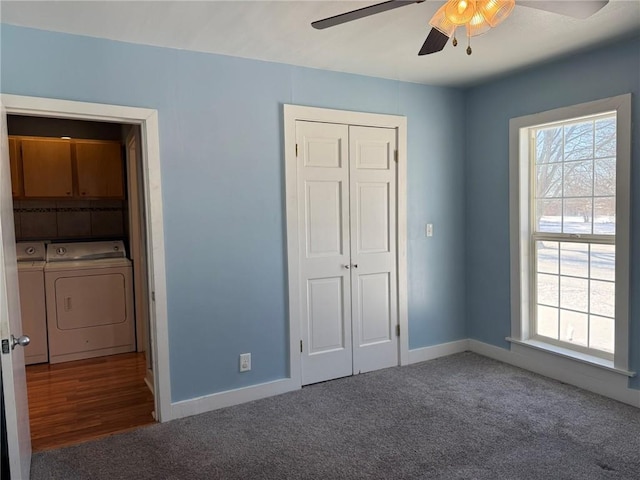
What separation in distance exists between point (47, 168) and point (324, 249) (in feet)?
9.72

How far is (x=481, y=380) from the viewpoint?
3447mm

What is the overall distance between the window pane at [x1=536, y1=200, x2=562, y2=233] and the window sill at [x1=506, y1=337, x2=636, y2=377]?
0.87m

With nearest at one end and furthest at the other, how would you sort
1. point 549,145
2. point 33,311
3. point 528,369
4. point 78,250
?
point 549,145 < point 528,369 < point 33,311 < point 78,250

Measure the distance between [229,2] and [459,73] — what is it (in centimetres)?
200

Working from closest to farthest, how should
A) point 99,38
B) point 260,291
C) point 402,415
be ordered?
point 99,38 → point 402,415 → point 260,291

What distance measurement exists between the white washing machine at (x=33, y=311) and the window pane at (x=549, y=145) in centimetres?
429

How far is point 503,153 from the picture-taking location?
373 centimetres

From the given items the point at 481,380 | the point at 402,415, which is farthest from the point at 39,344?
the point at 481,380

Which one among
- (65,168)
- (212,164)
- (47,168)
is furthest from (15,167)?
(212,164)

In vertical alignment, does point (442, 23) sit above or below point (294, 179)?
above

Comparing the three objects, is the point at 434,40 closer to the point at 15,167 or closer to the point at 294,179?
the point at 294,179

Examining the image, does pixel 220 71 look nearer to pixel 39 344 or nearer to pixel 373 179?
pixel 373 179

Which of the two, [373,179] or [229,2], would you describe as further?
[373,179]

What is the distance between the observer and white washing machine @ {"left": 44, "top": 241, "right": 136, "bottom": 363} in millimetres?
4156
